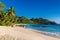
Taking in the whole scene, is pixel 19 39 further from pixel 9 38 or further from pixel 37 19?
pixel 37 19

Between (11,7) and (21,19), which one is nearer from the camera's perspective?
(11,7)

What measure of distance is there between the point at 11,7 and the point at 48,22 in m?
117

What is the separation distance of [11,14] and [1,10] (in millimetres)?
8976

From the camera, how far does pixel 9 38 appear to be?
263 inches

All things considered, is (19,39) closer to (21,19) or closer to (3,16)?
(3,16)

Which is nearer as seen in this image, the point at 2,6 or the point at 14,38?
the point at 14,38

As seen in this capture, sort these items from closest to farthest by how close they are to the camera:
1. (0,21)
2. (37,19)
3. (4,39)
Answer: (4,39), (0,21), (37,19)

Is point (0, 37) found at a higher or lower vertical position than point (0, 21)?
lower

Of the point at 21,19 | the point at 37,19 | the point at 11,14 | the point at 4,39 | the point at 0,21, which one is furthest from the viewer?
the point at 37,19

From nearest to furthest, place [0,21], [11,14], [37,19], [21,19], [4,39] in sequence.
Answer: [4,39]
[0,21]
[11,14]
[21,19]
[37,19]

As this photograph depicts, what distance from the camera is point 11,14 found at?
35.5 m

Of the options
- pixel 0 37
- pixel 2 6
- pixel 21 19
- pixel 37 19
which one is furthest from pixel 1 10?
pixel 37 19

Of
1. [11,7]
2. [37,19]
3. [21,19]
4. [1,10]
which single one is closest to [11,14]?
[11,7]

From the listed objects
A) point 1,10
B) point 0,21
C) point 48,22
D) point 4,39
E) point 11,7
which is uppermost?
point 48,22
